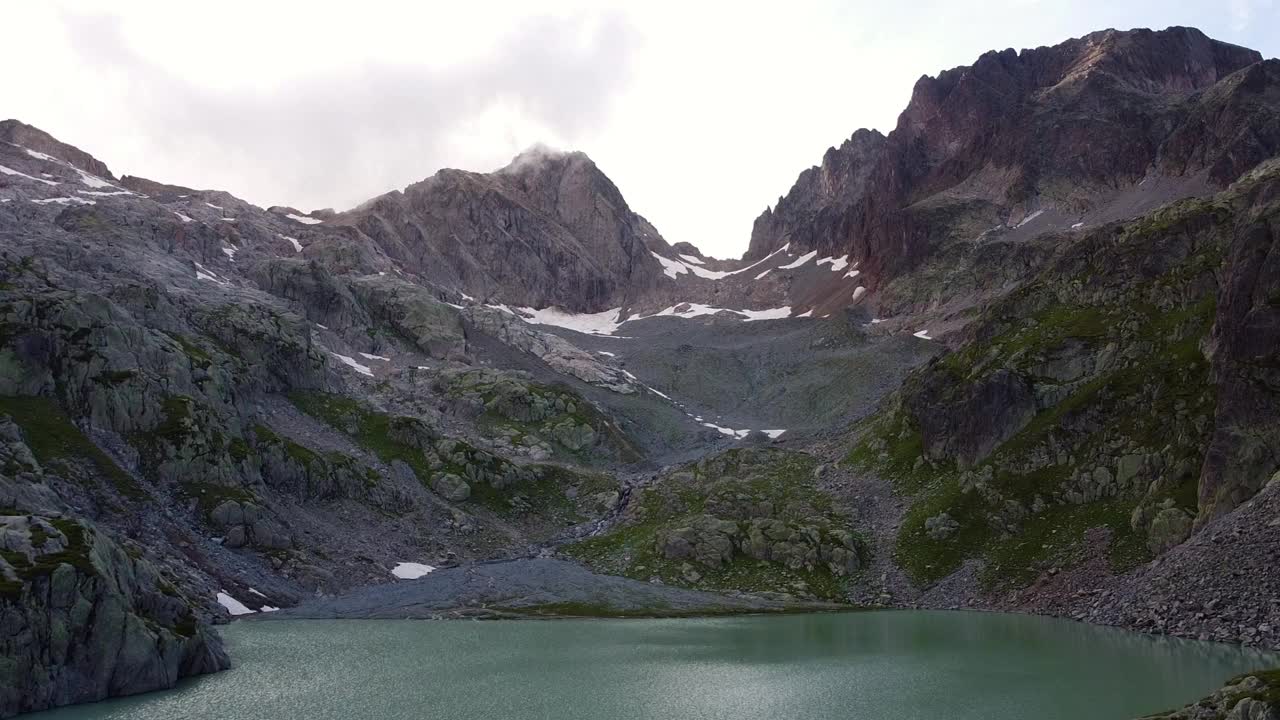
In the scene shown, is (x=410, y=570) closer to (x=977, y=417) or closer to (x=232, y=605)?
(x=232, y=605)

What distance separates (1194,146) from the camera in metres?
195

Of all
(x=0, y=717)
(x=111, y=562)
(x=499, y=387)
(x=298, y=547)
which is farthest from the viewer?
(x=499, y=387)

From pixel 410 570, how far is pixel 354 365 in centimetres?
7466

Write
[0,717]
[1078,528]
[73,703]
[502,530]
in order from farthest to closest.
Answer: [502,530], [1078,528], [73,703], [0,717]

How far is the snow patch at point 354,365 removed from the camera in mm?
165163

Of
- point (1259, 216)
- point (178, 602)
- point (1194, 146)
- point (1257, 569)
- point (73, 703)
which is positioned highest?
point (1194, 146)

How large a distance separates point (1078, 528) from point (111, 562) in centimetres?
8203

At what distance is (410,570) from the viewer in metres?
103

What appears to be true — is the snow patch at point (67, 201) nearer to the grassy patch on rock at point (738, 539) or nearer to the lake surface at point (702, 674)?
the grassy patch on rock at point (738, 539)

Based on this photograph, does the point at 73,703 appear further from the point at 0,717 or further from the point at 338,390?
the point at 338,390

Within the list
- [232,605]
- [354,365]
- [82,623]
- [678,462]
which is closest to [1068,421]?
[678,462]

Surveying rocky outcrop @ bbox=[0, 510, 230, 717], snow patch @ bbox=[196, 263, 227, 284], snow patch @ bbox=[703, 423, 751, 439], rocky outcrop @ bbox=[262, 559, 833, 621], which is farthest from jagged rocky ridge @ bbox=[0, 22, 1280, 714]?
snow patch @ bbox=[703, 423, 751, 439]

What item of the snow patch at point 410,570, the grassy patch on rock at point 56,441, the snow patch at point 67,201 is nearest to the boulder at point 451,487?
the snow patch at point 410,570

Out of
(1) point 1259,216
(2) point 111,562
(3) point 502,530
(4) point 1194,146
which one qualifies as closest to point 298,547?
(3) point 502,530
